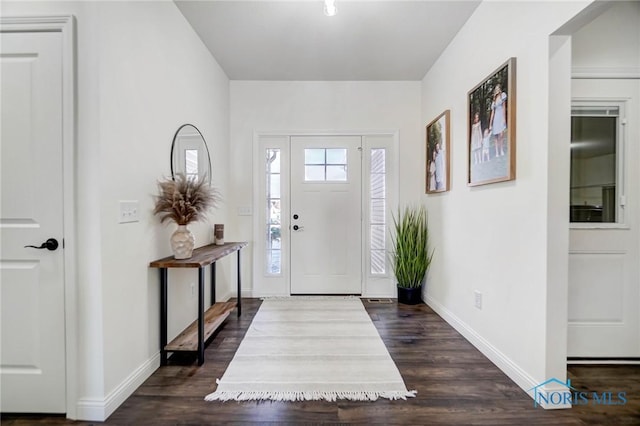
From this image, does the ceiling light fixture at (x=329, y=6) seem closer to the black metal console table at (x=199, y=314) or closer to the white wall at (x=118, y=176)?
the white wall at (x=118, y=176)

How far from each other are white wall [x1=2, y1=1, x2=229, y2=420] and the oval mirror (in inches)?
3.8

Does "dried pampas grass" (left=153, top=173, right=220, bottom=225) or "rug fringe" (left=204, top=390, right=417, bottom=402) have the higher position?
"dried pampas grass" (left=153, top=173, right=220, bottom=225)

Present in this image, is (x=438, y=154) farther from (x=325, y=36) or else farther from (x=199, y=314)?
(x=199, y=314)

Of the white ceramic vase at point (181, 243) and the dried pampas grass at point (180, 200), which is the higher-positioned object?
the dried pampas grass at point (180, 200)

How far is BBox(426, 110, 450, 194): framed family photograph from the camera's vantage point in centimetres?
287

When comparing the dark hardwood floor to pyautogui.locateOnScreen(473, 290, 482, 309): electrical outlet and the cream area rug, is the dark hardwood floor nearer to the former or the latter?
the cream area rug

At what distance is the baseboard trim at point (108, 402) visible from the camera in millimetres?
1527

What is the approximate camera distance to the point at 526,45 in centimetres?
177

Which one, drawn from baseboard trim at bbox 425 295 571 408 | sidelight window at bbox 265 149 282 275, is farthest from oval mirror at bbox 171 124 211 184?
baseboard trim at bbox 425 295 571 408

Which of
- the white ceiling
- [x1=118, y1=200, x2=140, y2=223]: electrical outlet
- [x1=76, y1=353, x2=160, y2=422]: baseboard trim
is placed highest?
the white ceiling

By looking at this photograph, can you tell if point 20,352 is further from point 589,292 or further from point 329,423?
point 589,292

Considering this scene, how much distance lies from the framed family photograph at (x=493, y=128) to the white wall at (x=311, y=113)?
1.29 meters

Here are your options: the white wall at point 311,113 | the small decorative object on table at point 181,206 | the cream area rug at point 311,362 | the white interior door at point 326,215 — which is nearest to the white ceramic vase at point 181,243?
the small decorative object on table at point 181,206

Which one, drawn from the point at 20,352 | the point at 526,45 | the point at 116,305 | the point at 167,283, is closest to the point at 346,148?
the point at 526,45
